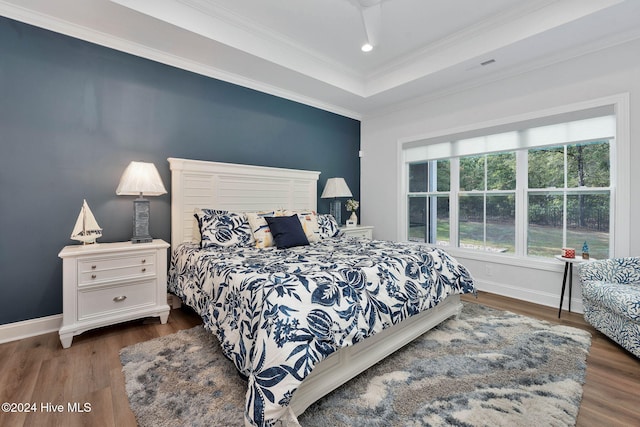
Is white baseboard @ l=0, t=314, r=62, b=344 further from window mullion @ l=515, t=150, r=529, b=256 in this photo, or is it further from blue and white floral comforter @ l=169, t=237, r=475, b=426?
window mullion @ l=515, t=150, r=529, b=256

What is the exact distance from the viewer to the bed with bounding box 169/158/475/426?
1.35 metres

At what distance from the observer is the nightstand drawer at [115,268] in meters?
2.25

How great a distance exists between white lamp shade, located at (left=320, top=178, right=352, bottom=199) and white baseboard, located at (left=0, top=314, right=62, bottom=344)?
318 cm

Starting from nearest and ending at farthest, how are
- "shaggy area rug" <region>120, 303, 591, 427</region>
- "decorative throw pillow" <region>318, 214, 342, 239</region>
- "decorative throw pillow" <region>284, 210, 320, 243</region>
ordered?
"shaggy area rug" <region>120, 303, 591, 427</region> → "decorative throw pillow" <region>284, 210, 320, 243</region> → "decorative throw pillow" <region>318, 214, 342, 239</region>

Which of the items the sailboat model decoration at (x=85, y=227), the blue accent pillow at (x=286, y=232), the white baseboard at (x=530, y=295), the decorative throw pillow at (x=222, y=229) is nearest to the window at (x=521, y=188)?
the white baseboard at (x=530, y=295)

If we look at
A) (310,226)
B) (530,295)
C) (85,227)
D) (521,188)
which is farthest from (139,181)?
(530,295)

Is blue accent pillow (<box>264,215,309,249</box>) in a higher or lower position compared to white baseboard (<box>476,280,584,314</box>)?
higher

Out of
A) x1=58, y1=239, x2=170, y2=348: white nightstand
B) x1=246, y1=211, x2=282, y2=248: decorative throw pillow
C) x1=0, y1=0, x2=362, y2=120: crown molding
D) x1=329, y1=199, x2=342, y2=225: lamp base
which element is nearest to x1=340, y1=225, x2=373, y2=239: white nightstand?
x1=329, y1=199, x2=342, y2=225: lamp base

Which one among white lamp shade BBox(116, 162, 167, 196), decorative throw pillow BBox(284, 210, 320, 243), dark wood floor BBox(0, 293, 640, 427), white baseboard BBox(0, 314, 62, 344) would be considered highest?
white lamp shade BBox(116, 162, 167, 196)

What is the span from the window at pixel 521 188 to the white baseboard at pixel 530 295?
1.40ft

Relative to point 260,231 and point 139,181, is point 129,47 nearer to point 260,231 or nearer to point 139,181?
point 139,181

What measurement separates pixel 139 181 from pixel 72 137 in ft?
2.31

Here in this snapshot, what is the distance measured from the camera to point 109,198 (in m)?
2.73

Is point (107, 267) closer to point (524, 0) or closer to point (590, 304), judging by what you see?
point (590, 304)
